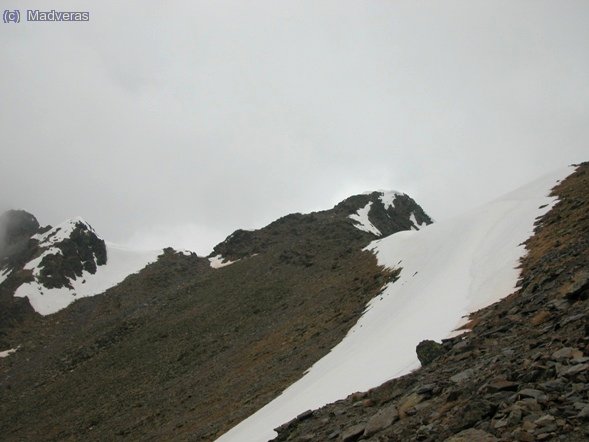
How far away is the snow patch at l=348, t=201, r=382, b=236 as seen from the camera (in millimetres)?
99188

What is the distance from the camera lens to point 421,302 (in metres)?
28.6

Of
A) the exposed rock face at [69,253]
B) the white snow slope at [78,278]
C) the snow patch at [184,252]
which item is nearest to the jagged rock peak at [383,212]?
the snow patch at [184,252]

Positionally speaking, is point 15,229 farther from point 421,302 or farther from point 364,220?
point 421,302

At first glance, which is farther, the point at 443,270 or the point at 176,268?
the point at 176,268

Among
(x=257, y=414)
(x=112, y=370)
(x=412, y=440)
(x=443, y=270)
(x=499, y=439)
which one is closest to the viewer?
(x=499, y=439)

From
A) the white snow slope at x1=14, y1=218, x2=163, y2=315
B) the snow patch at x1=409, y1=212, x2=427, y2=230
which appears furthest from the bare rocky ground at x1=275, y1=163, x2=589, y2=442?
the snow patch at x1=409, y1=212, x2=427, y2=230

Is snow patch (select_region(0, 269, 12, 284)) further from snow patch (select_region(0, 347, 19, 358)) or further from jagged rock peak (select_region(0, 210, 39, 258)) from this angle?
snow patch (select_region(0, 347, 19, 358))

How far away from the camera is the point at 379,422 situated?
465 inches

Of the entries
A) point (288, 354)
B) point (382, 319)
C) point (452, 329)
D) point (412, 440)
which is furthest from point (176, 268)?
point (412, 440)

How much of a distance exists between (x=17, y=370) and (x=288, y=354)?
54.4 m

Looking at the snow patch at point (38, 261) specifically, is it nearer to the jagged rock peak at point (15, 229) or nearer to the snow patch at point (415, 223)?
the jagged rock peak at point (15, 229)

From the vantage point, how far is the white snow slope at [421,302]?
2033 centimetres

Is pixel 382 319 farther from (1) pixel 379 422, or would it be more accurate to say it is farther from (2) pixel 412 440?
(2) pixel 412 440

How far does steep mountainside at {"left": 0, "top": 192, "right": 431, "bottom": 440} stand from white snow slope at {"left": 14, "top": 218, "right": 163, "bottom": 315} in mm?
3458
